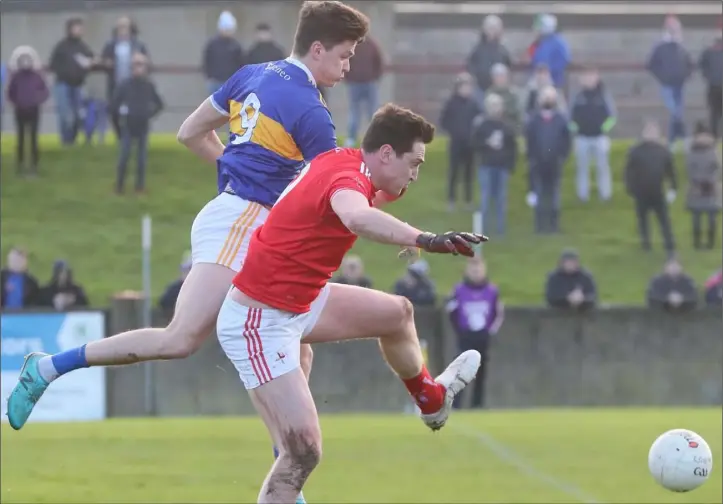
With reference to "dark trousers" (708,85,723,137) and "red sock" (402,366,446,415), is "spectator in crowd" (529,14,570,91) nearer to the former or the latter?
"dark trousers" (708,85,723,137)

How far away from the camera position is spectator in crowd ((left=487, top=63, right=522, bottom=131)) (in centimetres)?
2325

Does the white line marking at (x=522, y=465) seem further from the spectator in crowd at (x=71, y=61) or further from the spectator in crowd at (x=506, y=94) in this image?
the spectator in crowd at (x=71, y=61)

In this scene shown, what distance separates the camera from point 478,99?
79.0 ft

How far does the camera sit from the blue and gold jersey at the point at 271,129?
7730mm

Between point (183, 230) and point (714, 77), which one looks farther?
point (183, 230)

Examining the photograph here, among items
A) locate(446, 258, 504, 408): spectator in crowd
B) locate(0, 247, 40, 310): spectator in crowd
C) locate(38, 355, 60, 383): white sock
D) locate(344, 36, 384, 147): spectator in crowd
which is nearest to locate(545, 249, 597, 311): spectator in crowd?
locate(446, 258, 504, 408): spectator in crowd

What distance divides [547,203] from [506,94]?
6.20ft

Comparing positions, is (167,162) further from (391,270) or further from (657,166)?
(657,166)

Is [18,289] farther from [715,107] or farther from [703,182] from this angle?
[715,107]

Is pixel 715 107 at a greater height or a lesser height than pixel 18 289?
greater

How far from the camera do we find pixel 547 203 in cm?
2412

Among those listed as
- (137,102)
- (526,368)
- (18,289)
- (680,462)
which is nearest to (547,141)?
(526,368)

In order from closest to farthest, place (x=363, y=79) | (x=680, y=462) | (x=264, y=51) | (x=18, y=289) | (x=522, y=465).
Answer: (x=680, y=462) → (x=522, y=465) → (x=18, y=289) → (x=264, y=51) → (x=363, y=79)

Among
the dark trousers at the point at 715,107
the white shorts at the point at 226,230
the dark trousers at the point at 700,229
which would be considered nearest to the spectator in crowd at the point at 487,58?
the dark trousers at the point at 715,107
